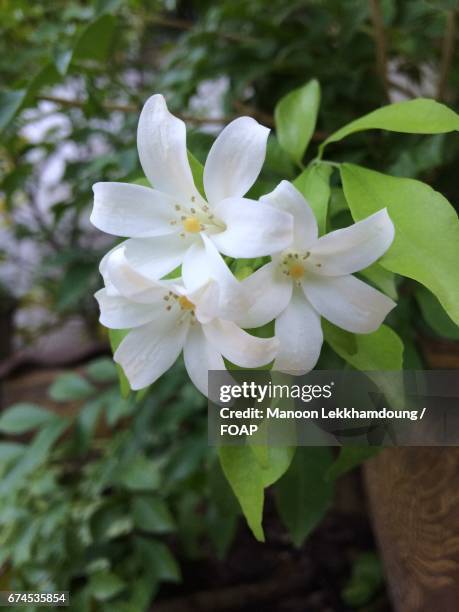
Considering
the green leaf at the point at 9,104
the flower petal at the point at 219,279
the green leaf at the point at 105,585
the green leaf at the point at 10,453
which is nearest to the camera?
the flower petal at the point at 219,279

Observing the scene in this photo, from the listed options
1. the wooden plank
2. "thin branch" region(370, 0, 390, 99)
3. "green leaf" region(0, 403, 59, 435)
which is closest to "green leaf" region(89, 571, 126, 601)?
"green leaf" region(0, 403, 59, 435)

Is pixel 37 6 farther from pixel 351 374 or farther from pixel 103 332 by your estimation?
pixel 351 374

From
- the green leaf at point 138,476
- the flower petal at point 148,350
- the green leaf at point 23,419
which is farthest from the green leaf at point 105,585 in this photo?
the flower petal at point 148,350

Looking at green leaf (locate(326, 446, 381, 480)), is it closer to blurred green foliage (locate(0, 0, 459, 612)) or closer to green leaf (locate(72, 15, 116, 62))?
blurred green foliage (locate(0, 0, 459, 612))

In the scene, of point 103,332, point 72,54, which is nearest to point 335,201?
point 72,54

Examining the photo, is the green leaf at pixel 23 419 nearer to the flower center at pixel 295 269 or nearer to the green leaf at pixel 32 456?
the green leaf at pixel 32 456

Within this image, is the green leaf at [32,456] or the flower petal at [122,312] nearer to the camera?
the flower petal at [122,312]

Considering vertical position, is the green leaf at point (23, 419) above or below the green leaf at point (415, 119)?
below

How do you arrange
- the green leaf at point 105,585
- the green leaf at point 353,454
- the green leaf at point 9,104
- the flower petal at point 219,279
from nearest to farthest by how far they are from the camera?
the flower petal at point 219,279, the green leaf at point 353,454, the green leaf at point 9,104, the green leaf at point 105,585
